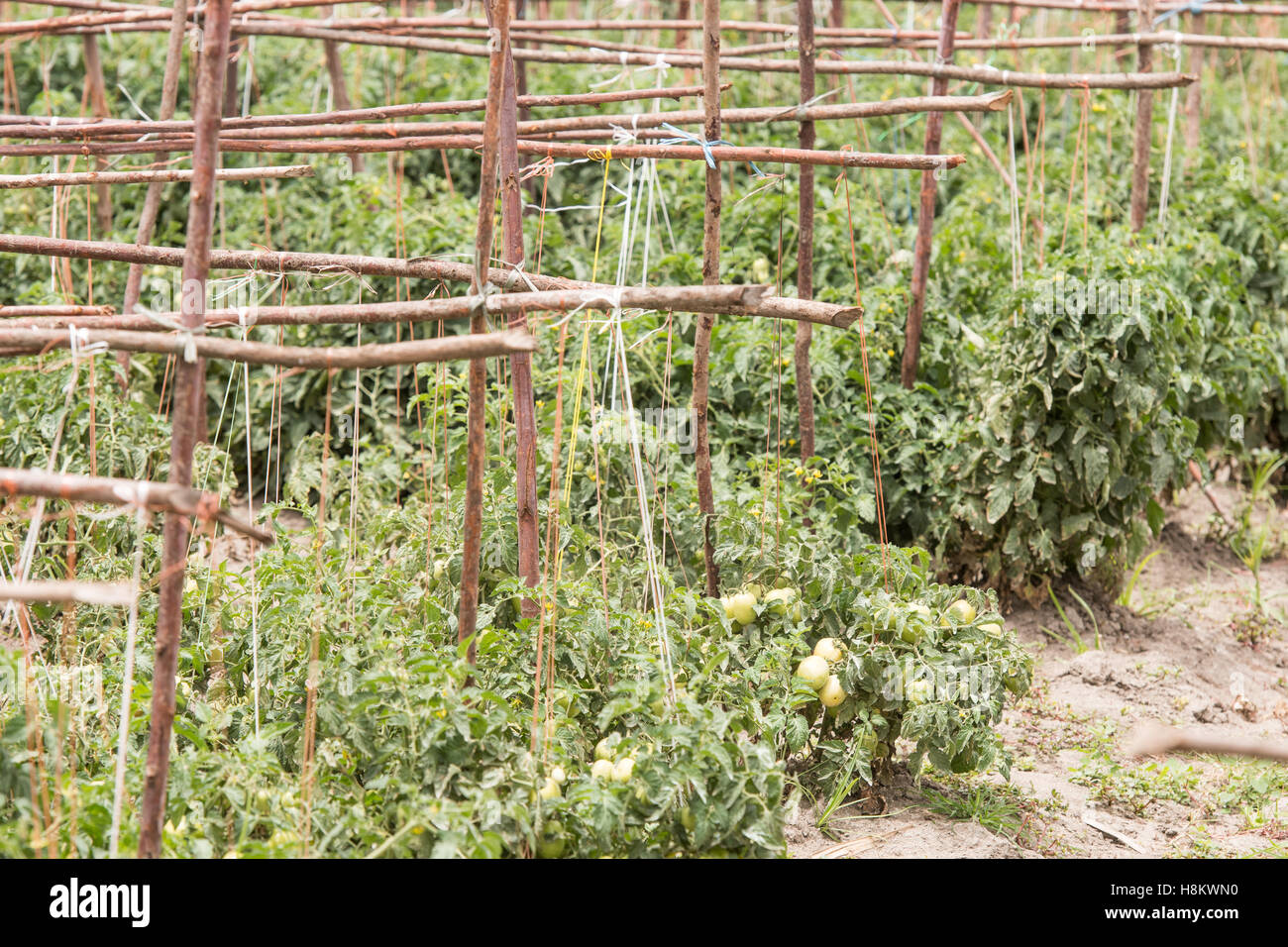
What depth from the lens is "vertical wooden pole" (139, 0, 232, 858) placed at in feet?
6.57

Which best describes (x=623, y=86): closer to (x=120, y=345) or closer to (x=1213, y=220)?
(x=1213, y=220)

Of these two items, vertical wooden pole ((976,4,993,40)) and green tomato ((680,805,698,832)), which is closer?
green tomato ((680,805,698,832))

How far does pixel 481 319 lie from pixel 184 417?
2.27 feet

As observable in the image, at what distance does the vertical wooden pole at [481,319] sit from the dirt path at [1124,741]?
1009 mm

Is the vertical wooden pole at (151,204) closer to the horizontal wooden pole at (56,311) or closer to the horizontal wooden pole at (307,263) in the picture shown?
the horizontal wooden pole at (307,263)

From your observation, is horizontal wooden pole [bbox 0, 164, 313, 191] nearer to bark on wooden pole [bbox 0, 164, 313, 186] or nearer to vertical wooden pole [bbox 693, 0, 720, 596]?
bark on wooden pole [bbox 0, 164, 313, 186]

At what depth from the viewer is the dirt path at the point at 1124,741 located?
111 inches

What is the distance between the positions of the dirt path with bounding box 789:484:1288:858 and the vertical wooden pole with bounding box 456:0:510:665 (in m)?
1.01

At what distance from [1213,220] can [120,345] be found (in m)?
5.12

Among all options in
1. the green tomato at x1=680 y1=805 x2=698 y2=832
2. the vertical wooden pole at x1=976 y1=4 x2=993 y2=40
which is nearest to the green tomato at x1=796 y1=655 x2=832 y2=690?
the green tomato at x1=680 y1=805 x2=698 y2=832

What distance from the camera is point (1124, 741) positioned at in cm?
342

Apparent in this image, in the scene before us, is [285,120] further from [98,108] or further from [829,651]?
[98,108]
